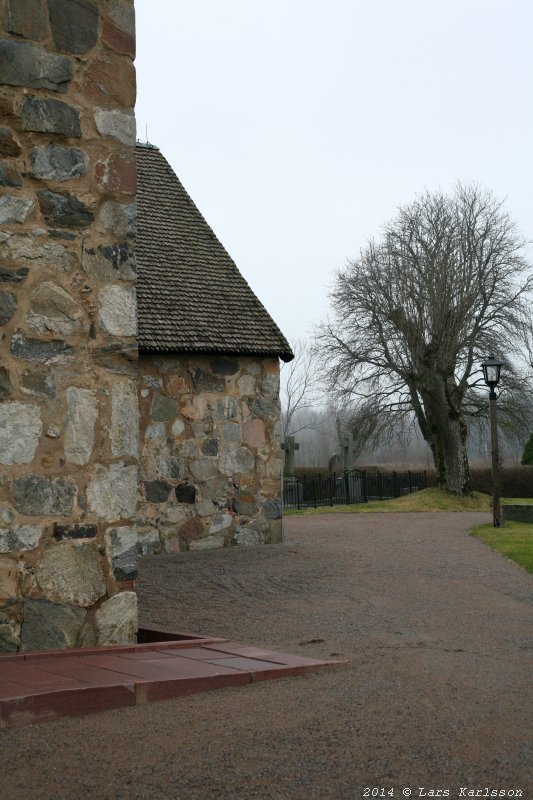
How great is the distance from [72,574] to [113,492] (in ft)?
1.74

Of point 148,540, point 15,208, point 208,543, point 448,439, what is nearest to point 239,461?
point 208,543

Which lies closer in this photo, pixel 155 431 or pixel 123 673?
pixel 123 673

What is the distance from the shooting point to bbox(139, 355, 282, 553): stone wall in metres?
12.3

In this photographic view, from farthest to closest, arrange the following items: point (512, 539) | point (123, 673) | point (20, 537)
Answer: point (512, 539) → point (20, 537) → point (123, 673)

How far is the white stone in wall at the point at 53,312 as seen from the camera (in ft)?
17.5

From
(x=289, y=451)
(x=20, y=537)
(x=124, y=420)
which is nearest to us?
(x=20, y=537)

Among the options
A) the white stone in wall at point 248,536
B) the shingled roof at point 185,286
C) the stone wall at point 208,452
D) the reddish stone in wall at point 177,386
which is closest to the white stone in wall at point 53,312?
the shingled roof at point 185,286

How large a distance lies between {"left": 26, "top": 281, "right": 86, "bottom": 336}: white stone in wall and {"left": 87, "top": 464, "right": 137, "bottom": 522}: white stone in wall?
2.74 ft

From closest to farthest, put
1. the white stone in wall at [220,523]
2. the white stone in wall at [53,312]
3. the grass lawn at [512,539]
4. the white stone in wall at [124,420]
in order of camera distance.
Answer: the white stone in wall at [53,312]
the white stone in wall at [124,420]
the grass lawn at [512,539]
the white stone in wall at [220,523]

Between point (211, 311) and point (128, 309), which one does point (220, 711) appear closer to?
point (128, 309)

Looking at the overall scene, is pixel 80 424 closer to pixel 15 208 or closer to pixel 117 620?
pixel 117 620

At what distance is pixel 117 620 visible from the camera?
217 inches

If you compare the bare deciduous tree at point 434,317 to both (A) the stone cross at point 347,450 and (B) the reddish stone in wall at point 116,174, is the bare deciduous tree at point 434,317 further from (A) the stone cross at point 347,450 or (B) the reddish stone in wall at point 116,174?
(B) the reddish stone in wall at point 116,174

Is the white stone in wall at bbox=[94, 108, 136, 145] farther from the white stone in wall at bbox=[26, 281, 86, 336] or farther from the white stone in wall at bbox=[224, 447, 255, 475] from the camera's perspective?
the white stone in wall at bbox=[224, 447, 255, 475]
